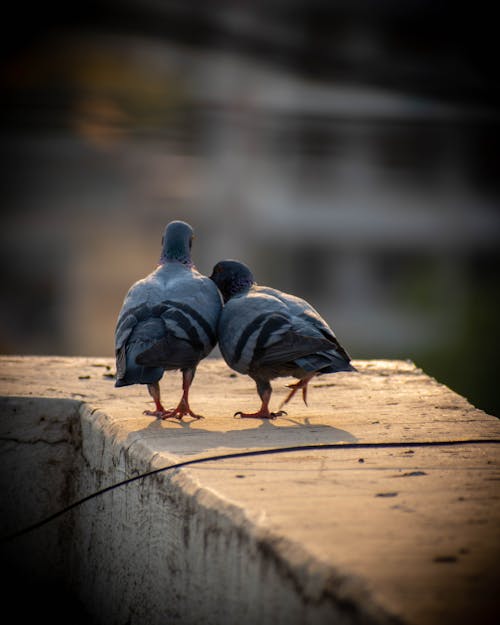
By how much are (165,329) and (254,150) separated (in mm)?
10566

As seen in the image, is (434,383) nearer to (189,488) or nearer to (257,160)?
(189,488)

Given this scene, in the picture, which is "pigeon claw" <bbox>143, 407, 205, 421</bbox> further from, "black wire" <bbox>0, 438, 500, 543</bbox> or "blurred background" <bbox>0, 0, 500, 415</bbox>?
"blurred background" <bbox>0, 0, 500, 415</bbox>

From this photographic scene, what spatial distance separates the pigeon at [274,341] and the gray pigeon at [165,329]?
0.11 metres

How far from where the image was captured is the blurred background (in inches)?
536

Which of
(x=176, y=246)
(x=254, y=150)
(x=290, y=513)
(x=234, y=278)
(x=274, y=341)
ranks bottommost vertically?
(x=290, y=513)

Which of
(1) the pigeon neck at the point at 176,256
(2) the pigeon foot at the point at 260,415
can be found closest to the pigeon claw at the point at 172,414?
(2) the pigeon foot at the point at 260,415

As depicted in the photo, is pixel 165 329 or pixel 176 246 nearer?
pixel 165 329

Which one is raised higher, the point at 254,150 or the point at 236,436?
the point at 254,150

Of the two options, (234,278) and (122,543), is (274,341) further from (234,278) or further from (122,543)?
(122,543)

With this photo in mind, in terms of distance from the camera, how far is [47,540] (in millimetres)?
4238

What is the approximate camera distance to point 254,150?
13984 mm

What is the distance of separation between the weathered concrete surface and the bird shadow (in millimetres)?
11

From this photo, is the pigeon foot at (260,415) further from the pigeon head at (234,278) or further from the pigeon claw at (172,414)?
the pigeon head at (234,278)

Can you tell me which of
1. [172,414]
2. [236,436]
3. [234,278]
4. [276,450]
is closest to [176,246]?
[234,278]
